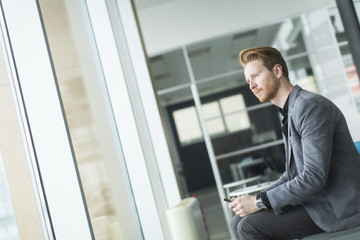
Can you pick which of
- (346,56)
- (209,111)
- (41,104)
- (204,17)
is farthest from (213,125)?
(41,104)

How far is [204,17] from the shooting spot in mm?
7715

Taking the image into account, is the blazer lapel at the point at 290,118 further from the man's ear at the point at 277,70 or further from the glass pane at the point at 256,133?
the glass pane at the point at 256,133

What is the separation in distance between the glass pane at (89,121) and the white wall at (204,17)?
396 centimetres

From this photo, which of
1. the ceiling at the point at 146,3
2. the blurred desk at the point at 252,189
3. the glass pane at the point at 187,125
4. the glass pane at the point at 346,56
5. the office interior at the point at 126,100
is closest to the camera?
the office interior at the point at 126,100

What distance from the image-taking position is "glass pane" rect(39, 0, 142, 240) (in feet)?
8.08

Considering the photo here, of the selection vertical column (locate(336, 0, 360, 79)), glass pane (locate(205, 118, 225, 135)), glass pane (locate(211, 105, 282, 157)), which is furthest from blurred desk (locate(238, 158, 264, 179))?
vertical column (locate(336, 0, 360, 79))

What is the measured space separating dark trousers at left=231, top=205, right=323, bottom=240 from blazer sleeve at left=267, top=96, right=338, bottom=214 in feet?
0.32

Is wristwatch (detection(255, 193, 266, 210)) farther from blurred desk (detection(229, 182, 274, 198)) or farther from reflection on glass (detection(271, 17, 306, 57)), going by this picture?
reflection on glass (detection(271, 17, 306, 57))

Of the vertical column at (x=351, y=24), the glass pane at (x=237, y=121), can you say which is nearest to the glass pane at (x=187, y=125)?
the glass pane at (x=237, y=121)

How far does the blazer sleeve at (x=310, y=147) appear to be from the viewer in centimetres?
159

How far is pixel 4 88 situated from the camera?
1.99 meters

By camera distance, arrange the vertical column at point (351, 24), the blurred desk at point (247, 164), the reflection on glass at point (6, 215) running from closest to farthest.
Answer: the reflection on glass at point (6, 215) → the vertical column at point (351, 24) → the blurred desk at point (247, 164)

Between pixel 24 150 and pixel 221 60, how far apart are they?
779 cm

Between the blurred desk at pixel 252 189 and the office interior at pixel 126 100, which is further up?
the office interior at pixel 126 100
